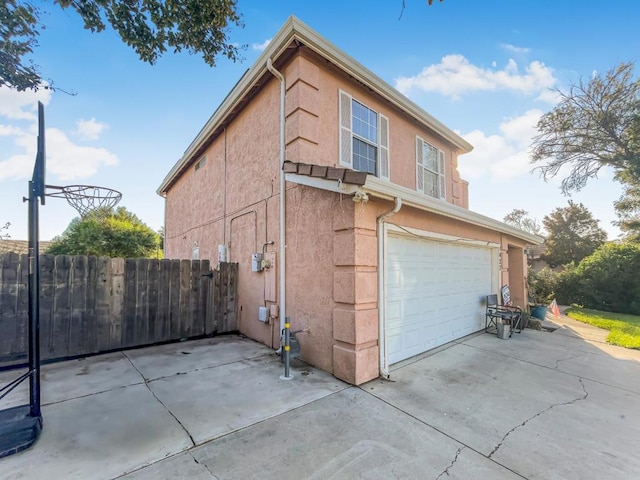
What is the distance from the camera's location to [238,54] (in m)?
4.75

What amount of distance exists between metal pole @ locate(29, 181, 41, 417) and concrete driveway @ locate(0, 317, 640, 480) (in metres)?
0.36

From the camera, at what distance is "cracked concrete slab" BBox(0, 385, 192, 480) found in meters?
2.40

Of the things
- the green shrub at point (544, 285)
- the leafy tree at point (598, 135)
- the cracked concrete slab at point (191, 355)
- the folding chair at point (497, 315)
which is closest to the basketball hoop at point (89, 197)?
the cracked concrete slab at point (191, 355)

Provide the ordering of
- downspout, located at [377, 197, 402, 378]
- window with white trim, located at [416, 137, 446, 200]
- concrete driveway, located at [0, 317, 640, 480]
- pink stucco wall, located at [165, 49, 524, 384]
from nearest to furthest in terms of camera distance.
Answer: concrete driveway, located at [0, 317, 640, 480] → pink stucco wall, located at [165, 49, 524, 384] → downspout, located at [377, 197, 402, 378] → window with white trim, located at [416, 137, 446, 200]

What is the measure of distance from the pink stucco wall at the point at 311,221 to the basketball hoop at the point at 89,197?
2.69 metres

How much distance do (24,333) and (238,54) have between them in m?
5.90

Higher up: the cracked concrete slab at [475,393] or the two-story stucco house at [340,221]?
the two-story stucco house at [340,221]

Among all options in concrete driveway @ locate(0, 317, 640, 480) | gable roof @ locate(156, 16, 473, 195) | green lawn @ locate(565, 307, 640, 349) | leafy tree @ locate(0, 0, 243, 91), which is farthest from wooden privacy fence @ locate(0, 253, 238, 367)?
green lawn @ locate(565, 307, 640, 349)

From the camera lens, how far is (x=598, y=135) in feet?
49.1

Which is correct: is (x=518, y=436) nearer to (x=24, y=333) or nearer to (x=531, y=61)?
(x=24, y=333)

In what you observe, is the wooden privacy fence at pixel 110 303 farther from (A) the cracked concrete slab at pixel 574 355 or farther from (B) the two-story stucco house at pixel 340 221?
(A) the cracked concrete slab at pixel 574 355

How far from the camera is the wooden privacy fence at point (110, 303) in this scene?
486 centimetres

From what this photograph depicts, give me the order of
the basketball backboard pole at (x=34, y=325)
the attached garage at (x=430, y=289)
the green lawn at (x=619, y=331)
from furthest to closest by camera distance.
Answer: the green lawn at (x=619, y=331) → the attached garage at (x=430, y=289) → the basketball backboard pole at (x=34, y=325)

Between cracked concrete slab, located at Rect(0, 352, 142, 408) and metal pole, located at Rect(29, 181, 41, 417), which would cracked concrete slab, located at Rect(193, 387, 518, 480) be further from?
cracked concrete slab, located at Rect(0, 352, 142, 408)
